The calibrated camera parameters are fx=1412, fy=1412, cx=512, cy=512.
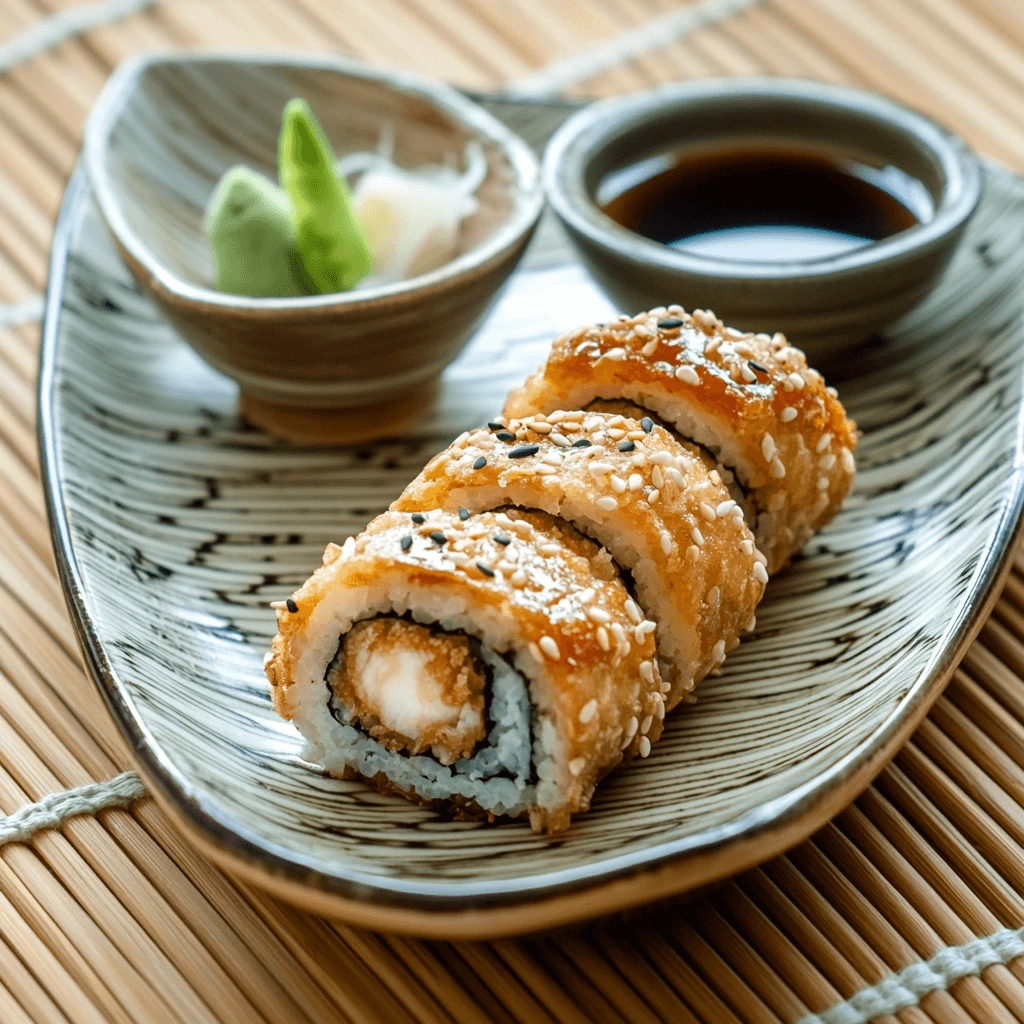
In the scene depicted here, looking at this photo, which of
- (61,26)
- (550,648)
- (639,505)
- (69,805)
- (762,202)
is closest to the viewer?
(550,648)

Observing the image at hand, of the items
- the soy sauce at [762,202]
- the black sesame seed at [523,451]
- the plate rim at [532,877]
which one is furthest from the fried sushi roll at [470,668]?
the soy sauce at [762,202]

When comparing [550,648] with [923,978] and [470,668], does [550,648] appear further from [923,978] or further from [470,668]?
[923,978]

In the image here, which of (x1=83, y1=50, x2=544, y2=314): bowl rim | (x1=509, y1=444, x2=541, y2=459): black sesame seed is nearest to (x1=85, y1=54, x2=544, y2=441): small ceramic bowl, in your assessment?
(x1=83, y1=50, x2=544, y2=314): bowl rim

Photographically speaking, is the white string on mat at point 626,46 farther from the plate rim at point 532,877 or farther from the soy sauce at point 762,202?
the plate rim at point 532,877

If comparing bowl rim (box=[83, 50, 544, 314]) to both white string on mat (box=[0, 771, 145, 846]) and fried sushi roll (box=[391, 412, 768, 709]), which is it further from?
white string on mat (box=[0, 771, 145, 846])

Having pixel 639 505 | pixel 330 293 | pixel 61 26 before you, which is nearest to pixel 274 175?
pixel 330 293

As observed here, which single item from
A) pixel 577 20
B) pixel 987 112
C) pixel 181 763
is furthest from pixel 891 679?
pixel 577 20
